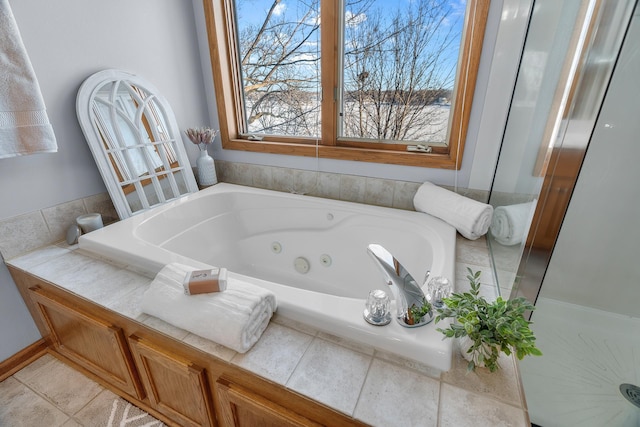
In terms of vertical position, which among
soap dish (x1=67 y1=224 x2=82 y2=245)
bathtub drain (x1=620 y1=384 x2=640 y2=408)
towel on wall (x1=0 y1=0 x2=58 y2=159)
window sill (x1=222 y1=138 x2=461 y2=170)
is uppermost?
towel on wall (x1=0 y1=0 x2=58 y2=159)

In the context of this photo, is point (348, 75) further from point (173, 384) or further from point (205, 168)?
point (173, 384)

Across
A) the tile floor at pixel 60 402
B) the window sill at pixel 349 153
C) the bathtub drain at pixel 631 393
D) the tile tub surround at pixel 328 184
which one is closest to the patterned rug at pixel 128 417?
the tile floor at pixel 60 402

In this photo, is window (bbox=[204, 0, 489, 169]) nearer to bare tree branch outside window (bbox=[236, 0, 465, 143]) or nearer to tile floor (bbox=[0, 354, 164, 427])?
bare tree branch outside window (bbox=[236, 0, 465, 143])

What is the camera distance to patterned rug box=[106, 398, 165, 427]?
120cm

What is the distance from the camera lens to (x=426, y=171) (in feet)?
5.40

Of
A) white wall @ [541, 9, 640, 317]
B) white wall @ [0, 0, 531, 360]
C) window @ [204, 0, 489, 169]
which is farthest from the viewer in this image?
window @ [204, 0, 489, 169]

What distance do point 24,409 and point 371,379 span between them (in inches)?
60.6

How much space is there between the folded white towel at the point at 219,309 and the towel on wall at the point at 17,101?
0.83 metres

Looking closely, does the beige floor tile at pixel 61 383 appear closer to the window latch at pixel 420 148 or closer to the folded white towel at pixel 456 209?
the folded white towel at pixel 456 209

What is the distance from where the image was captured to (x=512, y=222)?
116 centimetres

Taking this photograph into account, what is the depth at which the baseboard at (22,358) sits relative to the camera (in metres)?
1.39

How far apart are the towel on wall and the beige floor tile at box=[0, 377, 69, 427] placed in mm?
1050

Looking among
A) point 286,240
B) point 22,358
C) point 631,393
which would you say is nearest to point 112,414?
point 22,358

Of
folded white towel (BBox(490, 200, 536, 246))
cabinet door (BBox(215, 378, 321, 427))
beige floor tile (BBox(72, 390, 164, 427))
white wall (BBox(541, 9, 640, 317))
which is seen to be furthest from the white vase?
white wall (BBox(541, 9, 640, 317))
